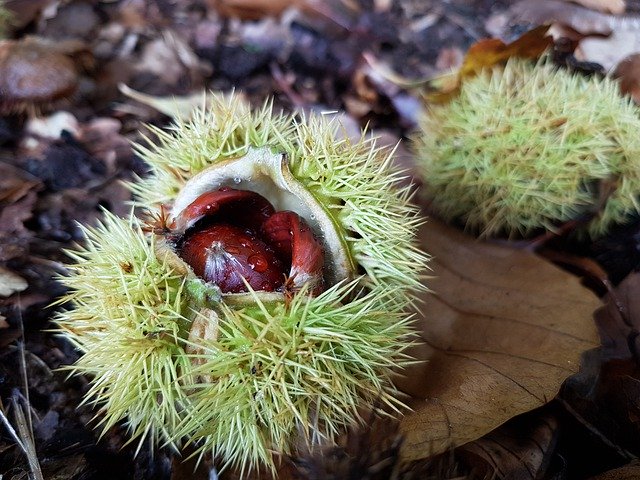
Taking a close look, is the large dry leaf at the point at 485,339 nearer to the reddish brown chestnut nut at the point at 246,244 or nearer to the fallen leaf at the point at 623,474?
the fallen leaf at the point at 623,474

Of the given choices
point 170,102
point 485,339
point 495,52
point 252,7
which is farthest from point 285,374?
point 252,7

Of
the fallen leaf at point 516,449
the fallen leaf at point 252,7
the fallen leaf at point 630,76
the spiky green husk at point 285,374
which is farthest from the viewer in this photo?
the fallen leaf at point 252,7

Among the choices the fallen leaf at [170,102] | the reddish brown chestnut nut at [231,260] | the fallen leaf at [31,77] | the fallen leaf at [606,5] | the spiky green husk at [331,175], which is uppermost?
the fallen leaf at [606,5]

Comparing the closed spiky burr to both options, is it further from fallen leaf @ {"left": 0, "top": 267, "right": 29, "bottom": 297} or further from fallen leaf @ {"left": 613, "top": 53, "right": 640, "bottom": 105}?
fallen leaf @ {"left": 613, "top": 53, "right": 640, "bottom": 105}

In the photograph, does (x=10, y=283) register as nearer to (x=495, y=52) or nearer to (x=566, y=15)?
(x=495, y=52)

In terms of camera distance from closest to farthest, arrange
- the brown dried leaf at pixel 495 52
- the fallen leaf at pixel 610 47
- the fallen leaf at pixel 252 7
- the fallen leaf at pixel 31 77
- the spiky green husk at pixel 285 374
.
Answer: the spiky green husk at pixel 285 374
the brown dried leaf at pixel 495 52
the fallen leaf at pixel 31 77
the fallen leaf at pixel 610 47
the fallen leaf at pixel 252 7

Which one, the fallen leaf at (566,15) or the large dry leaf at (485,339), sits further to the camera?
the fallen leaf at (566,15)

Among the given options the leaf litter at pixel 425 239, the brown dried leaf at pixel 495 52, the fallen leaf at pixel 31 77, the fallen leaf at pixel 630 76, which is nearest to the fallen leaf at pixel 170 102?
the leaf litter at pixel 425 239
